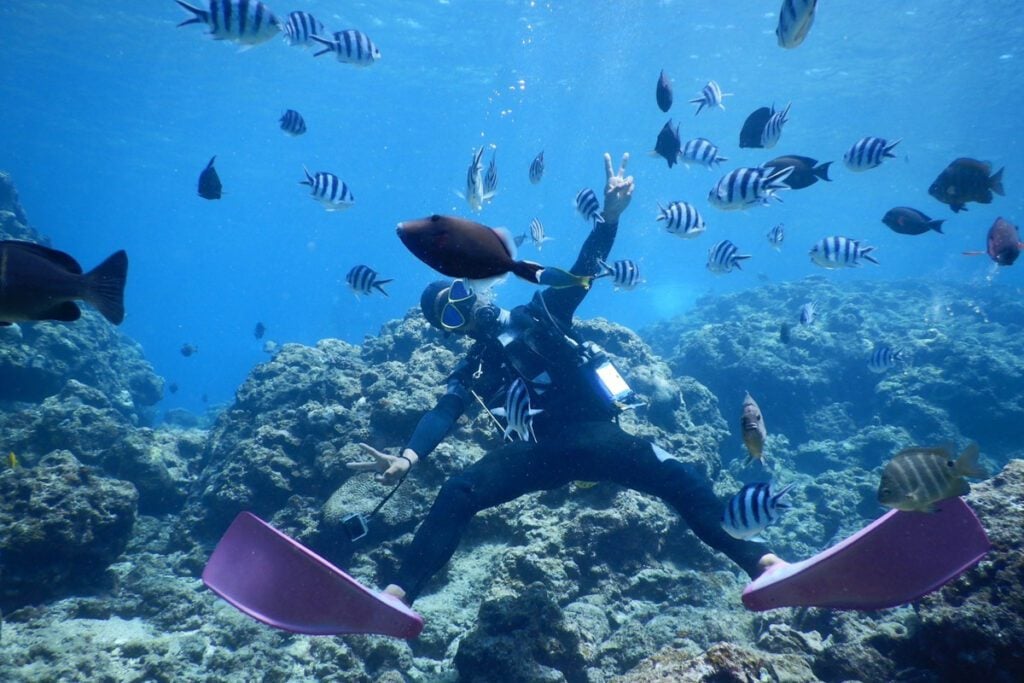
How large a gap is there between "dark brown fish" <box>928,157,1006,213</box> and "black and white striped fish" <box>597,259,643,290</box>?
3.22 metres

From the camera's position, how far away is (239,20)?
513 cm

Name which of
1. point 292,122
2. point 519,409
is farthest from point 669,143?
point 292,122

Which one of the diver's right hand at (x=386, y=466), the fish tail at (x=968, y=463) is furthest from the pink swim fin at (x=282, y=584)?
the fish tail at (x=968, y=463)

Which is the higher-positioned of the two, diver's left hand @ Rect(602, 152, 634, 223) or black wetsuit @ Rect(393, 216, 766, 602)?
diver's left hand @ Rect(602, 152, 634, 223)

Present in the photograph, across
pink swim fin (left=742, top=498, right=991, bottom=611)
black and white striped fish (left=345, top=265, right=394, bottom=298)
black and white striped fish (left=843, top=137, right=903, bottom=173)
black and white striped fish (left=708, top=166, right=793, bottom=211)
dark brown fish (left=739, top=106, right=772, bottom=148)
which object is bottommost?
pink swim fin (left=742, top=498, right=991, bottom=611)

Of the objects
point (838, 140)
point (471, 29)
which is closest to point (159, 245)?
point (471, 29)

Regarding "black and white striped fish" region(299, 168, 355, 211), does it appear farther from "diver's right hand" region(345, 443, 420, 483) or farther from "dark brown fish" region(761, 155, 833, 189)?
"dark brown fish" region(761, 155, 833, 189)

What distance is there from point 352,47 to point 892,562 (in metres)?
7.64

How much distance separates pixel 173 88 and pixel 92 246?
136759 millimetres

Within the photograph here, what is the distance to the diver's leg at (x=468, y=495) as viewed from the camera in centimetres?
414

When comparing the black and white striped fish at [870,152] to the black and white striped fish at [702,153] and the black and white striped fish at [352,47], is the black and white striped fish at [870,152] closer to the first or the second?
the black and white striped fish at [702,153]

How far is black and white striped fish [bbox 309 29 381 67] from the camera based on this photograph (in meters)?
6.33

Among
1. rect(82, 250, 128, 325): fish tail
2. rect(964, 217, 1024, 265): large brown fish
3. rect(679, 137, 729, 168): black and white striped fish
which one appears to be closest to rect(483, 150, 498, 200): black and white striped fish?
rect(679, 137, 729, 168): black and white striped fish

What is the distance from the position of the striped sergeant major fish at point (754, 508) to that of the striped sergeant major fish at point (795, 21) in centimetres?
372
